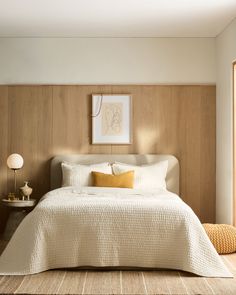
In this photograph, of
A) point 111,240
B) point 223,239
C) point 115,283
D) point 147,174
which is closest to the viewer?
point 115,283

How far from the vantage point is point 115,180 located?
6.56 metres

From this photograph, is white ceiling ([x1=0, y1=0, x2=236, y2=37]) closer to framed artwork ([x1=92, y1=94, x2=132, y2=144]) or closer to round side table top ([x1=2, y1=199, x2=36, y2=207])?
framed artwork ([x1=92, y1=94, x2=132, y2=144])

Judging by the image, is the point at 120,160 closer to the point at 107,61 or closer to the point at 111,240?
the point at 107,61

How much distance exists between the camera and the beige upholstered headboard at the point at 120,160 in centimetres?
709

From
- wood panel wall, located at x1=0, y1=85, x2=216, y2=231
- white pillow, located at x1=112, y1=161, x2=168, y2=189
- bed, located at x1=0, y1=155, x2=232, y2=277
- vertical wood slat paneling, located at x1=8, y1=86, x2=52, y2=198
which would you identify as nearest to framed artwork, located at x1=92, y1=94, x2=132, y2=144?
wood panel wall, located at x1=0, y1=85, x2=216, y2=231

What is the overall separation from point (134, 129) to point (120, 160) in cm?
45

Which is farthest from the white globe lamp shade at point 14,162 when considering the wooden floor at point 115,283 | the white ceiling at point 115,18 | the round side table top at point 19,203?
the wooden floor at point 115,283

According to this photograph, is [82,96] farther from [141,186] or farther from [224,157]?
[224,157]

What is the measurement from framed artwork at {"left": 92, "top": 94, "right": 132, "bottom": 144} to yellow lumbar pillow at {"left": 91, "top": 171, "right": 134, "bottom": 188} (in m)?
0.70

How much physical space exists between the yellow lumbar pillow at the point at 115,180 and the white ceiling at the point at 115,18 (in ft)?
5.79

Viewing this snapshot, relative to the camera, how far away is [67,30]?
6.78m

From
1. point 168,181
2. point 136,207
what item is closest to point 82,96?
point 168,181

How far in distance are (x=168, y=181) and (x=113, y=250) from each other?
2412 millimetres

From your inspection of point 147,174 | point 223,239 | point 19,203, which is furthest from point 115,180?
point 223,239
